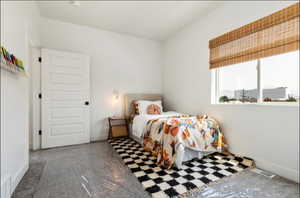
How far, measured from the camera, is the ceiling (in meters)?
2.53

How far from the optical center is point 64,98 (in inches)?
115

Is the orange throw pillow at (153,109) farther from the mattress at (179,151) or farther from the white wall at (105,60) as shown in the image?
the white wall at (105,60)

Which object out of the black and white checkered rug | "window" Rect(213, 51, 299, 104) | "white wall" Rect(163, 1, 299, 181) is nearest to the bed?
the black and white checkered rug

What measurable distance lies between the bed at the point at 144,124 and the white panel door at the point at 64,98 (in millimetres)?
1040

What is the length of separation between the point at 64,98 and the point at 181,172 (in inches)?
109

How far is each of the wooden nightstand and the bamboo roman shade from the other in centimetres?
259

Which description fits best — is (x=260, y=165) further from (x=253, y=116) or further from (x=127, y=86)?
(x=127, y=86)

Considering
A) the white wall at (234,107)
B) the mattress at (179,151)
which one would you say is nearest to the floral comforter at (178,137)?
the mattress at (179,151)

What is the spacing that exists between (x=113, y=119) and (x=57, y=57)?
185 centimetres

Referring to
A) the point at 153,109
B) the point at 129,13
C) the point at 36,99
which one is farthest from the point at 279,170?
the point at 36,99

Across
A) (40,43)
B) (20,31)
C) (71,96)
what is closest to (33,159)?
(71,96)

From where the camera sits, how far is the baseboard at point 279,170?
64.6 inches

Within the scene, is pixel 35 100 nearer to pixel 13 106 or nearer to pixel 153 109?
pixel 13 106

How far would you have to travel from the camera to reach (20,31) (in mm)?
1670
